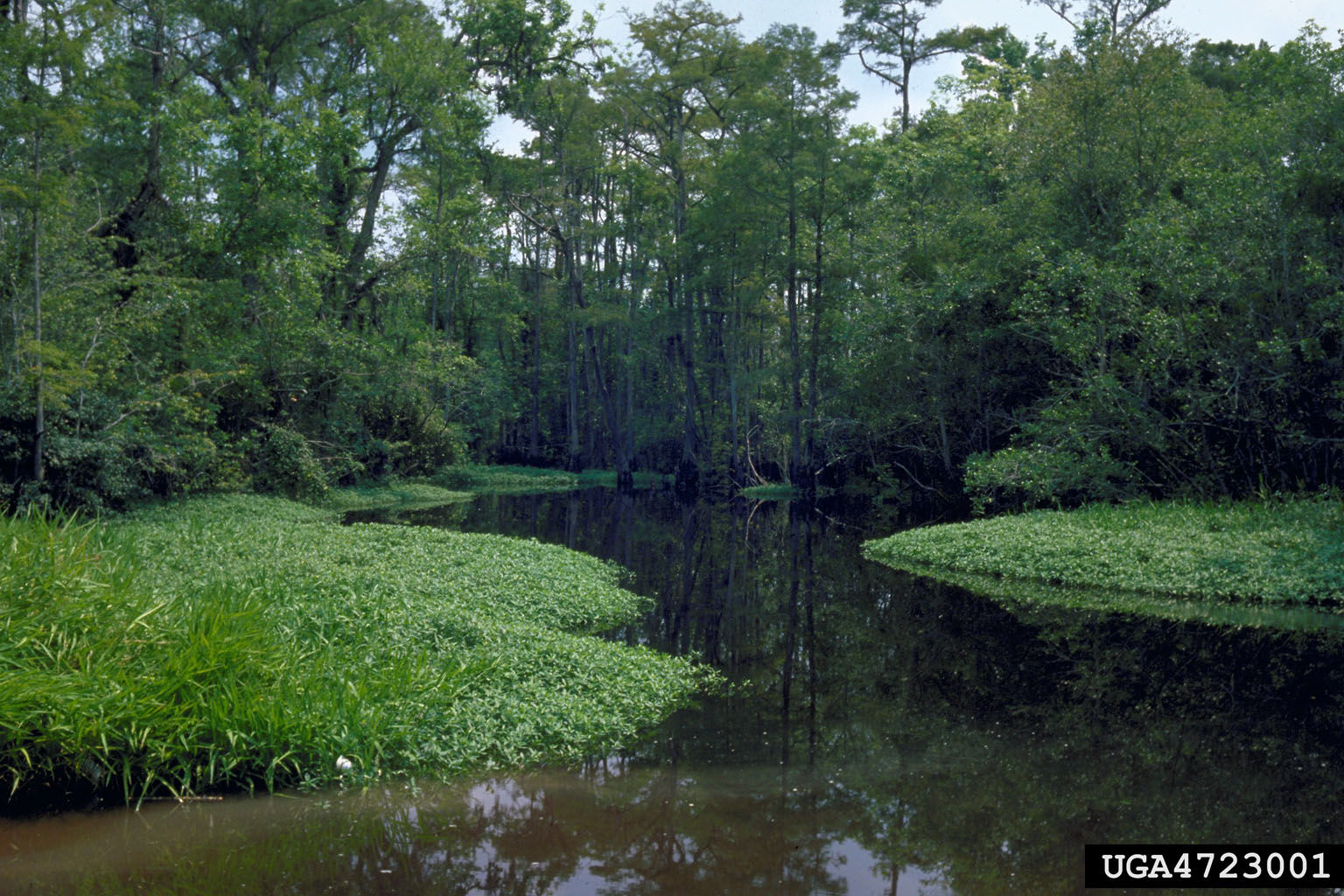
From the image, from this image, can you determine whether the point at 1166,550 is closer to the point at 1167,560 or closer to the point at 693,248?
the point at 1167,560

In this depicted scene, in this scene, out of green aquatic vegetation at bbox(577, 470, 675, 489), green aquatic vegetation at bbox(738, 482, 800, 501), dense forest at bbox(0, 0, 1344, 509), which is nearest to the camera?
dense forest at bbox(0, 0, 1344, 509)

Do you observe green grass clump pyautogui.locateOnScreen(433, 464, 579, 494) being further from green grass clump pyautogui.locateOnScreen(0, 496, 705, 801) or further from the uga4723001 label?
the uga4723001 label

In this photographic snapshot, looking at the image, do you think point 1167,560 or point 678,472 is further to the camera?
point 678,472

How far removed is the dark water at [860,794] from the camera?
4496 millimetres

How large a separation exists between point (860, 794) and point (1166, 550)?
8591 millimetres

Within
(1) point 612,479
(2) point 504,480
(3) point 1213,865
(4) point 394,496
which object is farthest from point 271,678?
(1) point 612,479

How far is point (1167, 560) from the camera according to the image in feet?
38.8

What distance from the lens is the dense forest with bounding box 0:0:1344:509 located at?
1424cm

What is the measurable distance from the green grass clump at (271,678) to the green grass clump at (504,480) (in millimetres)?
22274

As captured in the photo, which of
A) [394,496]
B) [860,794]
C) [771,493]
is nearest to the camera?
[860,794]

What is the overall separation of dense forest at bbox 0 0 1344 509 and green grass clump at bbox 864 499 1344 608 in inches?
70.6

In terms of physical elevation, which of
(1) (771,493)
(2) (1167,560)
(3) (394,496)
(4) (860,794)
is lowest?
(1) (771,493)

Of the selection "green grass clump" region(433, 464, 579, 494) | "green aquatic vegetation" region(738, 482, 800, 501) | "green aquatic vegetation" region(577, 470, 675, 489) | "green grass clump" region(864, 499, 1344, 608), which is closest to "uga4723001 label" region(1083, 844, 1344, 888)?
"green grass clump" region(864, 499, 1344, 608)

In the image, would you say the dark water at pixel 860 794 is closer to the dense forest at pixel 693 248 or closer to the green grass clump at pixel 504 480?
the dense forest at pixel 693 248
